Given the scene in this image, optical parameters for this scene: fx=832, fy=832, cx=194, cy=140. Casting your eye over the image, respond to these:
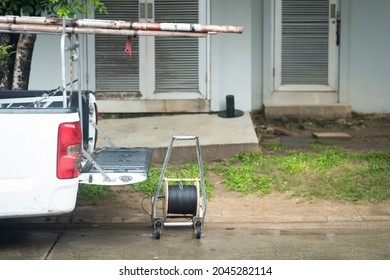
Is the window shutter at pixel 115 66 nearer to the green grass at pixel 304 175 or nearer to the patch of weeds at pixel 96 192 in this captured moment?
the green grass at pixel 304 175

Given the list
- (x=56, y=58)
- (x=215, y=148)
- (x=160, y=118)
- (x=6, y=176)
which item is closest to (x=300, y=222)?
(x=215, y=148)

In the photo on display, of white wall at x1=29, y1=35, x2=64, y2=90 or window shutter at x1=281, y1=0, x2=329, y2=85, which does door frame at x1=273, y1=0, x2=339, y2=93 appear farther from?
white wall at x1=29, y1=35, x2=64, y2=90

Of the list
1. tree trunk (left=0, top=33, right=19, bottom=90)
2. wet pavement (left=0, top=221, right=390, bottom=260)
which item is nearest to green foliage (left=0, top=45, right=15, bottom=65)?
tree trunk (left=0, top=33, right=19, bottom=90)

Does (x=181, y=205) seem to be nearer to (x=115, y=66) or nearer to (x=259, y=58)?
(x=115, y=66)

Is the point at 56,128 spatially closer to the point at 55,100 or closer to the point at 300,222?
the point at 55,100

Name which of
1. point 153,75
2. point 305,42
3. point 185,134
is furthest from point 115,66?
point 305,42

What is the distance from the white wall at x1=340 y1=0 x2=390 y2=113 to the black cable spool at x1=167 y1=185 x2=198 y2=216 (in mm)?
5699

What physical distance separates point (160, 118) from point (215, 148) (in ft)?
6.36

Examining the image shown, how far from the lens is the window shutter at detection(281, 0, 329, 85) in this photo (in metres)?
12.9

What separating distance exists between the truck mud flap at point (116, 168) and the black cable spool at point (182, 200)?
372mm

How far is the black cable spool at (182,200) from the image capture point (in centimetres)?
786

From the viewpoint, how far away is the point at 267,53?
13.0m

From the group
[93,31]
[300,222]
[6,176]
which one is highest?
[93,31]

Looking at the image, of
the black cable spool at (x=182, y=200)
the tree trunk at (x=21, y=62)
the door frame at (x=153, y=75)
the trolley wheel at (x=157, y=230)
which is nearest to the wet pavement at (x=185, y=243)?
the trolley wheel at (x=157, y=230)
